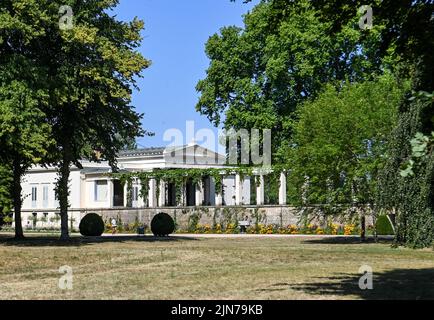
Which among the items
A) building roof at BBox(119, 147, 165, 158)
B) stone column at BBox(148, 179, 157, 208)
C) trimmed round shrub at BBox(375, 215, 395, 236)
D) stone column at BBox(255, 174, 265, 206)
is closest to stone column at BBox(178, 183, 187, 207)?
stone column at BBox(148, 179, 157, 208)

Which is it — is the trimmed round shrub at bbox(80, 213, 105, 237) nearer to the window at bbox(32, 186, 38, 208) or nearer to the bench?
the bench

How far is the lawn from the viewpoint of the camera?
44.4 ft

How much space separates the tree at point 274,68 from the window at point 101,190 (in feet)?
55.9

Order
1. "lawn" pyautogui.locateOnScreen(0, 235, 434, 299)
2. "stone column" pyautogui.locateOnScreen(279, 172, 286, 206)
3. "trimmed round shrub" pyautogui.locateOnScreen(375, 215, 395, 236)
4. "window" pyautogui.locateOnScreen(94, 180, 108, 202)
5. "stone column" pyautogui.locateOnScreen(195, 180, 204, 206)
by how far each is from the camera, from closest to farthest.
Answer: "lawn" pyautogui.locateOnScreen(0, 235, 434, 299)
"trimmed round shrub" pyautogui.locateOnScreen(375, 215, 395, 236)
"stone column" pyautogui.locateOnScreen(279, 172, 286, 206)
"stone column" pyautogui.locateOnScreen(195, 180, 204, 206)
"window" pyautogui.locateOnScreen(94, 180, 108, 202)

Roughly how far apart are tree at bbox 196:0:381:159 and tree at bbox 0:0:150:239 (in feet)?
51.5

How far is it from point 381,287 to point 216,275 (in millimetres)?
4454

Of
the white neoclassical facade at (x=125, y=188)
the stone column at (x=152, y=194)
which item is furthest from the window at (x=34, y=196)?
the stone column at (x=152, y=194)

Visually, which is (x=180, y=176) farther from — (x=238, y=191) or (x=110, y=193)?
(x=110, y=193)

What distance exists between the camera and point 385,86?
36.0 metres

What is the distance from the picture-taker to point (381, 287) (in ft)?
48.0

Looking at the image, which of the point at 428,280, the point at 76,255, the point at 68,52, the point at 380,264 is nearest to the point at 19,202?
the point at 68,52

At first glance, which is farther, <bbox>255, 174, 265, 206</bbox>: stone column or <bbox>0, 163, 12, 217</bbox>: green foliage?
<bbox>255, 174, 265, 206</bbox>: stone column
